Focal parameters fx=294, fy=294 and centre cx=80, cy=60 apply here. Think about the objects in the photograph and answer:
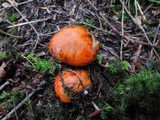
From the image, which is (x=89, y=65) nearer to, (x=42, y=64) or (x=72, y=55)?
(x=72, y=55)

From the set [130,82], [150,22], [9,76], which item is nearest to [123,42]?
[150,22]

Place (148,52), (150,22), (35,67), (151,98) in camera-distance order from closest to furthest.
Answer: (151,98) < (35,67) < (148,52) < (150,22)

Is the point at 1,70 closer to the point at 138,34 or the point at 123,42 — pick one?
the point at 123,42

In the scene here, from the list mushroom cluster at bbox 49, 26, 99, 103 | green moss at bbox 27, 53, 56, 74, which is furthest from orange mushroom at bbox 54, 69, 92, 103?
green moss at bbox 27, 53, 56, 74

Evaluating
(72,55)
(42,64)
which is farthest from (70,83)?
(42,64)

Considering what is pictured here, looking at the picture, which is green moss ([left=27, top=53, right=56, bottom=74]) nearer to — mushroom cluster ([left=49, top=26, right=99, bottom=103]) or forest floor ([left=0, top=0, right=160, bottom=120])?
forest floor ([left=0, top=0, right=160, bottom=120])

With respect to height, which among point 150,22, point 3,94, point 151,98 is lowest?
point 3,94
